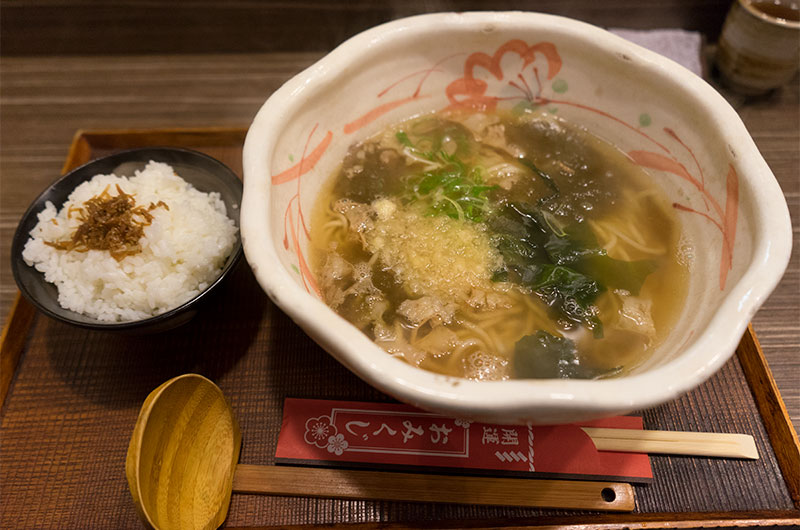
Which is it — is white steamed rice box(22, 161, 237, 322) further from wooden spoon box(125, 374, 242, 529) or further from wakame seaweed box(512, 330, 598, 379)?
wakame seaweed box(512, 330, 598, 379)

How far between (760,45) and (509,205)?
5.51 ft

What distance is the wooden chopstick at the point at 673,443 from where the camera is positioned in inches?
58.2

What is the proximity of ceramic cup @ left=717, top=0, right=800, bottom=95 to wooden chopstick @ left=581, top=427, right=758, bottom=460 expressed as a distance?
6.27 feet

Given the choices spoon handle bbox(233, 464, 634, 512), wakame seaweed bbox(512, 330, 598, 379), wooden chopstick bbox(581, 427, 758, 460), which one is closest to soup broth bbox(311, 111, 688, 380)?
wakame seaweed bbox(512, 330, 598, 379)

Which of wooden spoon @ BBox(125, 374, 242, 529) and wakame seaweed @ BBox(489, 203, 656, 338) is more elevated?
wakame seaweed @ BBox(489, 203, 656, 338)

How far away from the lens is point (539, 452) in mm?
1476

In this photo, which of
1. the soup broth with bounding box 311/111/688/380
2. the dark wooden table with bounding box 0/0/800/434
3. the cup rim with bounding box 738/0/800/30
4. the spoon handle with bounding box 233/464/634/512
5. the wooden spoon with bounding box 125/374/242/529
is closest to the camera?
the wooden spoon with bounding box 125/374/242/529

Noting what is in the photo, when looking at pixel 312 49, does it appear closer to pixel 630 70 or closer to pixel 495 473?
pixel 630 70

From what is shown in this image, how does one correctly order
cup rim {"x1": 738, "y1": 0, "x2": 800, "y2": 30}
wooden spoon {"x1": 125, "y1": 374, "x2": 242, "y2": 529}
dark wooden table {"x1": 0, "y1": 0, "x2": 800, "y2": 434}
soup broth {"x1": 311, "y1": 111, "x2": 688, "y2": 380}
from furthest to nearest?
1. dark wooden table {"x1": 0, "y1": 0, "x2": 800, "y2": 434}
2. cup rim {"x1": 738, "y1": 0, "x2": 800, "y2": 30}
3. soup broth {"x1": 311, "y1": 111, "x2": 688, "y2": 380}
4. wooden spoon {"x1": 125, "y1": 374, "x2": 242, "y2": 529}

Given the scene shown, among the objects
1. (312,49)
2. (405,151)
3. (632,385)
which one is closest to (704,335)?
(632,385)

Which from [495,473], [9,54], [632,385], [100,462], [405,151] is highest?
[632,385]

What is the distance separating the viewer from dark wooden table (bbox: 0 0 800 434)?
257 centimetres

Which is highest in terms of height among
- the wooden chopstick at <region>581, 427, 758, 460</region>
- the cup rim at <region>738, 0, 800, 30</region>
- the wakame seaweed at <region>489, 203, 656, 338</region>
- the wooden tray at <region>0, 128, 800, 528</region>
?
the cup rim at <region>738, 0, 800, 30</region>

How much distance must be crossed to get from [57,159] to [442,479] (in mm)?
2381
